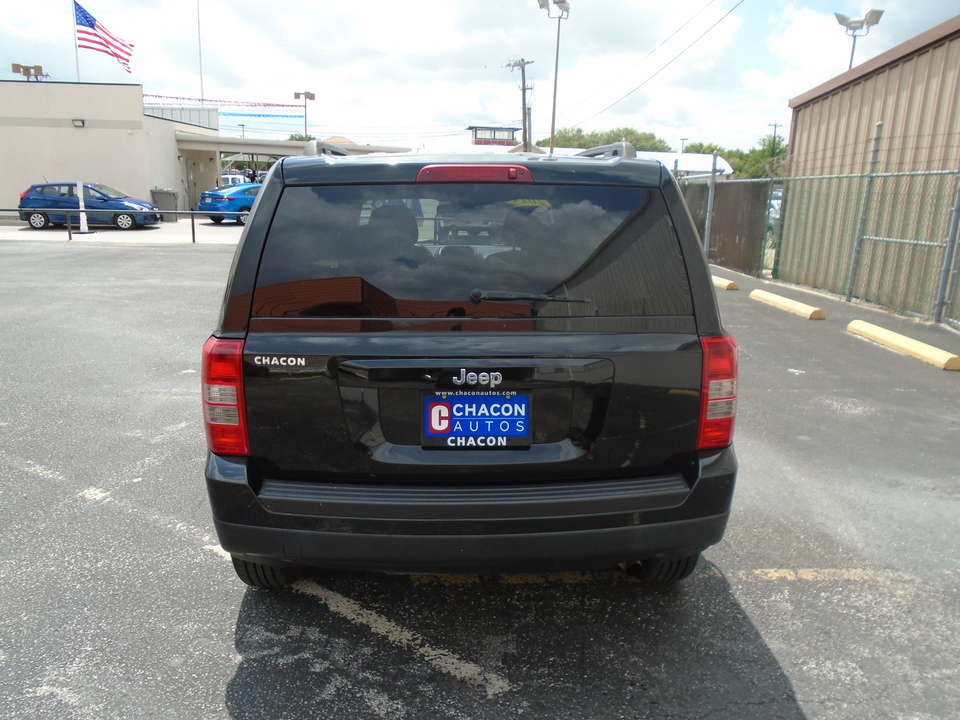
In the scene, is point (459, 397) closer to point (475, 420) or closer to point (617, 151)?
point (475, 420)

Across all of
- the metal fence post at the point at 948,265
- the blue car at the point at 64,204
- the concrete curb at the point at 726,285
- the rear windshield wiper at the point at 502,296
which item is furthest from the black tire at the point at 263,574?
the blue car at the point at 64,204

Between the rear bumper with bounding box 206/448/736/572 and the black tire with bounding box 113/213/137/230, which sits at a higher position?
the black tire with bounding box 113/213/137/230

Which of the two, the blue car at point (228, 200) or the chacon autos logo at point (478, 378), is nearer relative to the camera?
the chacon autos logo at point (478, 378)

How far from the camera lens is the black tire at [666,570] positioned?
2.98m

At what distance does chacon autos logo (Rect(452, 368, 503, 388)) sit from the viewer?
2.41m

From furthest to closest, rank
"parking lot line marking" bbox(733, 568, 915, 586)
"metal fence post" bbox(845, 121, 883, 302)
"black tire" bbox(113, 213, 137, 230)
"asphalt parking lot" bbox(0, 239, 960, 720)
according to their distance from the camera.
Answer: "black tire" bbox(113, 213, 137, 230) < "metal fence post" bbox(845, 121, 883, 302) < "parking lot line marking" bbox(733, 568, 915, 586) < "asphalt parking lot" bbox(0, 239, 960, 720)

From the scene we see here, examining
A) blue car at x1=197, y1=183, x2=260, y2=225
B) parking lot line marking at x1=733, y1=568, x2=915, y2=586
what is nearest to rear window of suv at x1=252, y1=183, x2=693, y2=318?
parking lot line marking at x1=733, y1=568, x2=915, y2=586

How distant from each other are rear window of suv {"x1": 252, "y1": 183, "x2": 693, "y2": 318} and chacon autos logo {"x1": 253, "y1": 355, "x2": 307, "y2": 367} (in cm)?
15

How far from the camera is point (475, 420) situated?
2.45 meters

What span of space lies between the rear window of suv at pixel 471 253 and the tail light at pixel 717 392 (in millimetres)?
173

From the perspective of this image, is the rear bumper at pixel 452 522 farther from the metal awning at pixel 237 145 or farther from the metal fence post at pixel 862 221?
the metal awning at pixel 237 145

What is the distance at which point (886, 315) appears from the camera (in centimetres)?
1030

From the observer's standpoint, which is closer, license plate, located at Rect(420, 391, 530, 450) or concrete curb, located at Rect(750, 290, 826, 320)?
license plate, located at Rect(420, 391, 530, 450)

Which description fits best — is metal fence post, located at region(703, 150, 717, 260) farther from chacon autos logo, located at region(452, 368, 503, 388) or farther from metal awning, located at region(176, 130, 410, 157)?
metal awning, located at region(176, 130, 410, 157)
